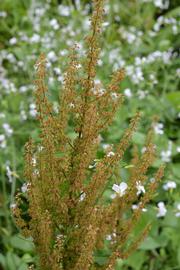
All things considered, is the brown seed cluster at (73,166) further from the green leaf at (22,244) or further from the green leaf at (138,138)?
the green leaf at (138,138)

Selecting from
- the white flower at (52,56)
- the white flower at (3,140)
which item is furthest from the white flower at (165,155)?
the white flower at (52,56)

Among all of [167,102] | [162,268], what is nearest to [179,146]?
[167,102]

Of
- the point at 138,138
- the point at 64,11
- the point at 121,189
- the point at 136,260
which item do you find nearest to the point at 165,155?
the point at 138,138

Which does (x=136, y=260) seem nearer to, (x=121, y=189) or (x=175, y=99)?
(x=121, y=189)

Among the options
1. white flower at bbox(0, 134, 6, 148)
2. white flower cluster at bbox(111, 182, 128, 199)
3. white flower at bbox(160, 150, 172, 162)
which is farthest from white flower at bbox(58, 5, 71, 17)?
white flower cluster at bbox(111, 182, 128, 199)

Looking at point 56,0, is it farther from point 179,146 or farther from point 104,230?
point 104,230

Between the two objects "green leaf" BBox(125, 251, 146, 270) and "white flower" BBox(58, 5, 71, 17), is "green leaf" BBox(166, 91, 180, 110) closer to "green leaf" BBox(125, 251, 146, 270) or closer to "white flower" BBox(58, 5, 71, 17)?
"white flower" BBox(58, 5, 71, 17)
